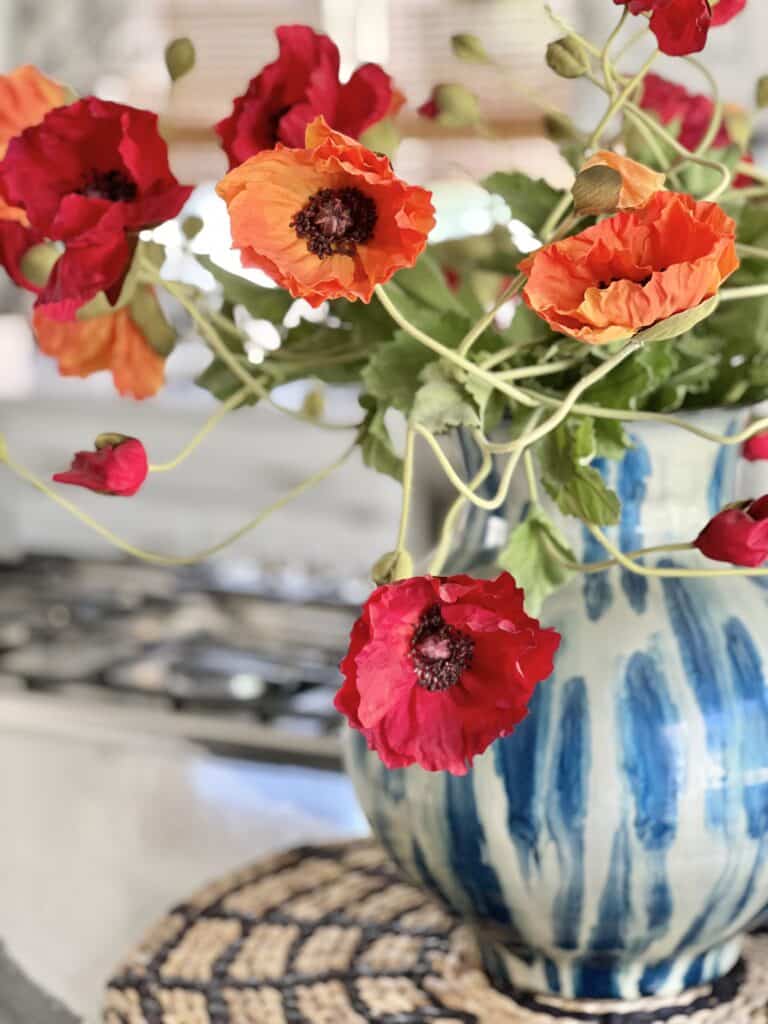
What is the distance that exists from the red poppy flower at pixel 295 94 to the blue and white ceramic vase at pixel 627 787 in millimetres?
162

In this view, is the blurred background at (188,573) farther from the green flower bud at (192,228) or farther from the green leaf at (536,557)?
the green leaf at (536,557)

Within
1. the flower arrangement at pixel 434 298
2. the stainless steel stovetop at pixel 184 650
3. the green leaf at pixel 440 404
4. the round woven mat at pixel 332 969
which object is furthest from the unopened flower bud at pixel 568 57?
the stainless steel stovetop at pixel 184 650

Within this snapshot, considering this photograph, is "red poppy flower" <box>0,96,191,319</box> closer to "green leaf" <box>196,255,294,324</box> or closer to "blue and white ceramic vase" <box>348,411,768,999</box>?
"green leaf" <box>196,255,294,324</box>

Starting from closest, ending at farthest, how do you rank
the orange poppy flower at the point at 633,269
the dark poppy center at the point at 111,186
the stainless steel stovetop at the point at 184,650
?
the orange poppy flower at the point at 633,269, the dark poppy center at the point at 111,186, the stainless steel stovetop at the point at 184,650

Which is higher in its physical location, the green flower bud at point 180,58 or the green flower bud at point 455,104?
the green flower bud at point 455,104

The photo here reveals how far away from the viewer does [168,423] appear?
2.14 metres

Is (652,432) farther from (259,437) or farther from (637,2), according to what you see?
(259,437)

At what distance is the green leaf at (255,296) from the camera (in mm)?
523

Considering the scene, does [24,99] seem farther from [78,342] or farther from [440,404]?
[440,404]

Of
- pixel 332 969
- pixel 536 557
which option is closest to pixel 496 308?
pixel 536 557

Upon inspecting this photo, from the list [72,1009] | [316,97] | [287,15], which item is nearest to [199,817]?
[72,1009]

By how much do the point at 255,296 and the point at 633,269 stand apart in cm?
21

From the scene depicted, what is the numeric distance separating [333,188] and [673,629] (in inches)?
8.9

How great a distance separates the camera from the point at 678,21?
374mm
